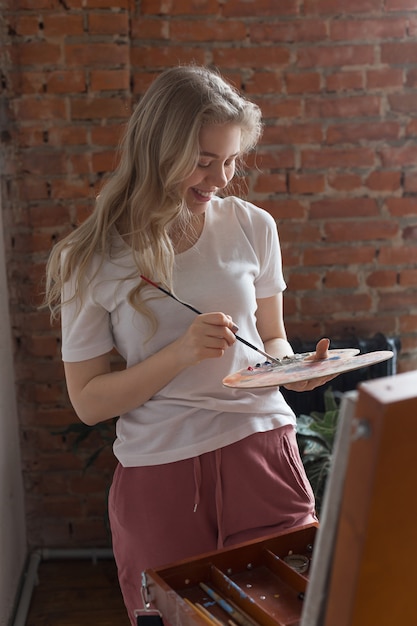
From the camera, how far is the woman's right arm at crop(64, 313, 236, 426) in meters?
1.30

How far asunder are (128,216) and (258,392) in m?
0.41

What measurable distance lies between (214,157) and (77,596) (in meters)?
1.72

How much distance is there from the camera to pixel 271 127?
248 cm

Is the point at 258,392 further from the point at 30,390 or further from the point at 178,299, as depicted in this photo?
the point at 30,390

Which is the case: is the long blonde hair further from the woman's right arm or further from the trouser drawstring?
the trouser drawstring

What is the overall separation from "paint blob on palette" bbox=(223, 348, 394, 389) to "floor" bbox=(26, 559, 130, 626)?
146cm

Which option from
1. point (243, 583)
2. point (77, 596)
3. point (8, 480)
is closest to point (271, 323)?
point (243, 583)

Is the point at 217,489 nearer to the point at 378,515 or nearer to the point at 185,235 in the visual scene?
the point at 185,235

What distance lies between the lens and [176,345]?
4.36 feet

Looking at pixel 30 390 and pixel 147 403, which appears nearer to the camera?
pixel 147 403

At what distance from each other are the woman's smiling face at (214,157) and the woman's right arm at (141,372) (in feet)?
0.83

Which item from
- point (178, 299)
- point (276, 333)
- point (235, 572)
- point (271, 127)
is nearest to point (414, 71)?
point (271, 127)

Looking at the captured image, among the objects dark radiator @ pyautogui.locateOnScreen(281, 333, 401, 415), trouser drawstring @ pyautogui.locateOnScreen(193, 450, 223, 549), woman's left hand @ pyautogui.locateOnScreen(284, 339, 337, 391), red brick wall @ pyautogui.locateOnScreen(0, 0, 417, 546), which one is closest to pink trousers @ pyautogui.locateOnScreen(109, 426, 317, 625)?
trouser drawstring @ pyautogui.locateOnScreen(193, 450, 223, 549)

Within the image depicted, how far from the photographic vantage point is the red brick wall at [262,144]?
2.34m
